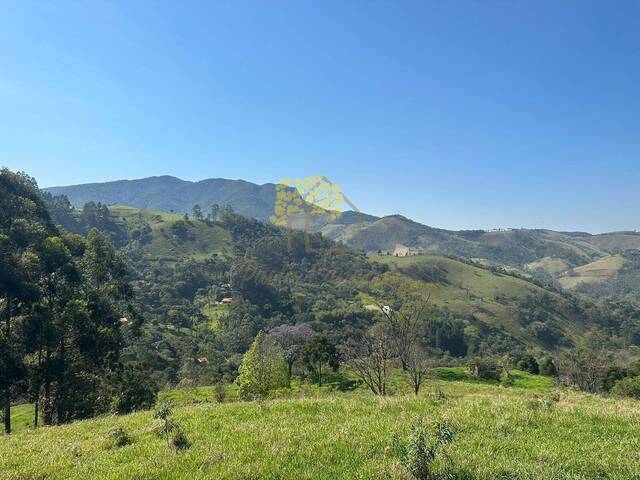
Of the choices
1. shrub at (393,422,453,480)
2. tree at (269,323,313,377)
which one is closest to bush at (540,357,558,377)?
tree at (269,323,313,377)

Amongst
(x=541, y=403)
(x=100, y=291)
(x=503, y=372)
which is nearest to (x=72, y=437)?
(x=541, y=403)

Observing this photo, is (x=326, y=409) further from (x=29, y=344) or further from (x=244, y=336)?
(x=244, y=336)

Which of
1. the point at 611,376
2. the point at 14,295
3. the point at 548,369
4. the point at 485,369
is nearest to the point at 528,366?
the point at 548,369

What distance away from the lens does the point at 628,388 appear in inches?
2453

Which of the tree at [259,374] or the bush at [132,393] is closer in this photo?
the bush at [132,393]

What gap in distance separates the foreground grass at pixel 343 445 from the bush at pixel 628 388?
62386 mm

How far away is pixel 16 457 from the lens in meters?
12.0

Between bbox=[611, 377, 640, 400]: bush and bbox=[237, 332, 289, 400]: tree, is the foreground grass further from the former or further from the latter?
bbox=[611, 377, 640, 400]: bush

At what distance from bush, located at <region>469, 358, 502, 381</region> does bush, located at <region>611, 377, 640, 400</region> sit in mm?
20534

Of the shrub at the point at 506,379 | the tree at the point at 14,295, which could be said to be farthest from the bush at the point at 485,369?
the tree at the point at 14,295

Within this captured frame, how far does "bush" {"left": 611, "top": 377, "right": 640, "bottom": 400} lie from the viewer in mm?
61031

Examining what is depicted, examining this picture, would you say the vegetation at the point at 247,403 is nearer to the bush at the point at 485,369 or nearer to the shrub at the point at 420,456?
the shrub at the point at 420,456

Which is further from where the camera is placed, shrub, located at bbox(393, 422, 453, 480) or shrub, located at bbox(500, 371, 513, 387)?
shrub, located at bbox(500, 371, 513, 387)

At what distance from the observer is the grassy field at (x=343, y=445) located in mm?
8852
